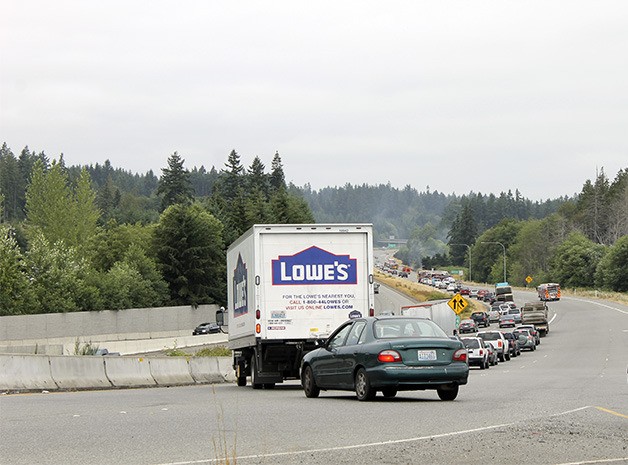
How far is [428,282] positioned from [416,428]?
548 ft

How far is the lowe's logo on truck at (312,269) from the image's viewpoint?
82.5 feet

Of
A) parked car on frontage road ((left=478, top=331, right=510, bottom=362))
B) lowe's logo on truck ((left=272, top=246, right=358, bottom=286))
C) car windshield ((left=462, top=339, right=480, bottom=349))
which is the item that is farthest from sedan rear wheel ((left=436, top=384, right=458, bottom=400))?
parked car on frontage road ((left=478, top=331, right=510, bottom=362))

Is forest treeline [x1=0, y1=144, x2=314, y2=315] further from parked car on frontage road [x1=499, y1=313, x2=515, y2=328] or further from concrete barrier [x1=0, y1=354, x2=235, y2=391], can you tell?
concrete barrier [x1=0, y1=354, x2=235, y2=391]

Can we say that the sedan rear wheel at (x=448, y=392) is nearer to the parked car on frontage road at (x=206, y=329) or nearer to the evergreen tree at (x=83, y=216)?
the parked car on frontage road at (x=206, y=329)

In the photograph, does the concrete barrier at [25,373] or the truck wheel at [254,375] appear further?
the truck wheel at [254,375]

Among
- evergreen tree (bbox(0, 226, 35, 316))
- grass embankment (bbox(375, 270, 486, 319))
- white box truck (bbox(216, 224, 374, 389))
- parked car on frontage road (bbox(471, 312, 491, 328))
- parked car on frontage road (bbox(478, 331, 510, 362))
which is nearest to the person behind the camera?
white box truck (bbox(216, 224, 374, 389))

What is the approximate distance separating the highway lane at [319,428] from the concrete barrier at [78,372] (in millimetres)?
3305

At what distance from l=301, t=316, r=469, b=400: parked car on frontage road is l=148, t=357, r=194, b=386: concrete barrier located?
1101 cm

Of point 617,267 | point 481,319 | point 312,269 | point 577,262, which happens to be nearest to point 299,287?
point 312,269

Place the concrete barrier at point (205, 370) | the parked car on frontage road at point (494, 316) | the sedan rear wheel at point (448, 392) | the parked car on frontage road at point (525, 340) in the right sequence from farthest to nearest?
the parked car on frontage road at point (494, 316) → the parked car on frontage road at point (525, 340) → the concrete barrier at point (205, 370) → the sedan rear wheel at point (448, 392)

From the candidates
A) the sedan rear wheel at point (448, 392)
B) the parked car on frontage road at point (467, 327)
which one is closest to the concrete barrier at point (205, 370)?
the sedan rear wheel at point (448, 392)

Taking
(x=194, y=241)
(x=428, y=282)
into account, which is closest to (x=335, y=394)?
(x=194, y=241)

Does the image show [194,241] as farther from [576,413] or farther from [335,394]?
[576,413]

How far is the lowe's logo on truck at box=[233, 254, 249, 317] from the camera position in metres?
26.5
